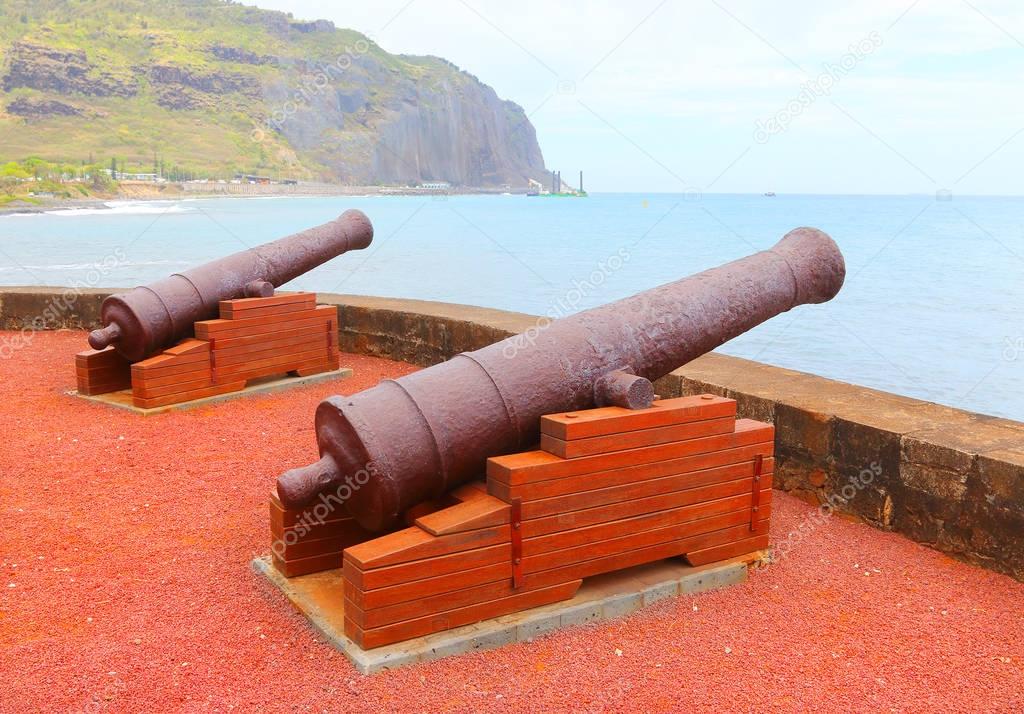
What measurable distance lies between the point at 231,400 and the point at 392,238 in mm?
69749

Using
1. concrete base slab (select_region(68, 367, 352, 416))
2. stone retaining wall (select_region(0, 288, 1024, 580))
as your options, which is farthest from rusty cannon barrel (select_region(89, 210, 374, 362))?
stone retaining wall (select_region(0, 288, 1024, 580))

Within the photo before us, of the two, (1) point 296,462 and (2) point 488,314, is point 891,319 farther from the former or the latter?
(1) point 296,462

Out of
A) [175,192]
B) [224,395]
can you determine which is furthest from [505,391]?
[175,192]

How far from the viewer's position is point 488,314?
27.3 ft

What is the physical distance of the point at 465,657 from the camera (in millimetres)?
3127

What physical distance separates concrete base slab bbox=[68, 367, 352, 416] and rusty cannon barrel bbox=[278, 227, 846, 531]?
3.72m

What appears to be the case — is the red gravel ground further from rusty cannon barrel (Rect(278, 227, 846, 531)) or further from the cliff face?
the cliff face

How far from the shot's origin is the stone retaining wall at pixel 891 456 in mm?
3824

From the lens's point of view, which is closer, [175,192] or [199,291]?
[199,291]

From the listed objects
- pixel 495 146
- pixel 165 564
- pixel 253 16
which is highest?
pixel 253 16

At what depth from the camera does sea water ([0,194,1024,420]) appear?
82.2ft

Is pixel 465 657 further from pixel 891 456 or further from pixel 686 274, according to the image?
pixel 686 274

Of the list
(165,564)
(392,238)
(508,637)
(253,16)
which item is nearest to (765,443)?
(508,637)

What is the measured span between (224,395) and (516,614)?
14.7ft
